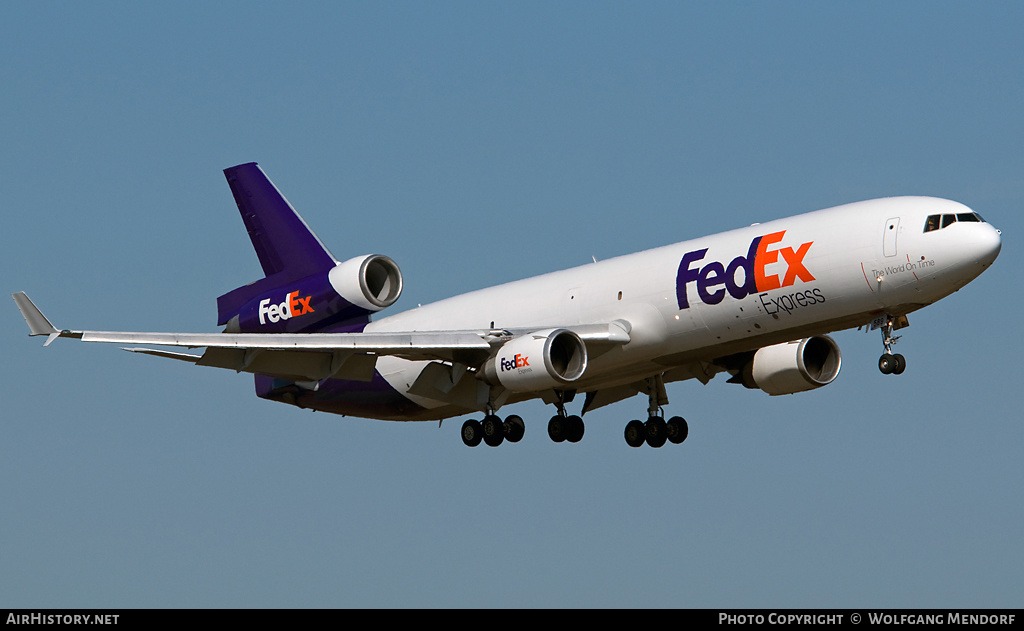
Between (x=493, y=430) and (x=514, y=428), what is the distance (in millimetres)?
949

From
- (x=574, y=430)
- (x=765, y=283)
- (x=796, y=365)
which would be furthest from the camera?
(x=574, y=430)

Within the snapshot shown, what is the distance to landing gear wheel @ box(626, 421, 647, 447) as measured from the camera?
44156 mm

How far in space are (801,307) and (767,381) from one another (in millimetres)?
6258

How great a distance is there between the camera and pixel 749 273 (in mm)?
36812

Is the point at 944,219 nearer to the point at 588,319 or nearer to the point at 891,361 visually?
the point at 891,361

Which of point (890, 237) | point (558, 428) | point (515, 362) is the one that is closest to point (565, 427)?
point (558, 428)

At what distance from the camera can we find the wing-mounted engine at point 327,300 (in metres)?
43.8

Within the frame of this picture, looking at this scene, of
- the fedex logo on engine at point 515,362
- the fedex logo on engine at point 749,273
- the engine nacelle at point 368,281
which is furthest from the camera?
the engine nacelle at point 368,281

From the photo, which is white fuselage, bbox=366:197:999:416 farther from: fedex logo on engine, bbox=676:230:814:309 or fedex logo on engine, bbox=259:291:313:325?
fedex logo on engine, bbox=259:291:313:325

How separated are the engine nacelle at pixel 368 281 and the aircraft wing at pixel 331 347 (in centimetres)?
309

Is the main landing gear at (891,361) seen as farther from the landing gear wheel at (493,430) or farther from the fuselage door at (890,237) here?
the landing gear wheel at (493,430)

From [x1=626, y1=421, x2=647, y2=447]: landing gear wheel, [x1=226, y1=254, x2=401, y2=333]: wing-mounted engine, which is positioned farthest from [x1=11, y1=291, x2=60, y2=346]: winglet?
[x1=626, y1=421, x2=647, y2=447]: landing gear wheel

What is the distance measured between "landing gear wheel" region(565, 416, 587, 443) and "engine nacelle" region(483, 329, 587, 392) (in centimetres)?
483

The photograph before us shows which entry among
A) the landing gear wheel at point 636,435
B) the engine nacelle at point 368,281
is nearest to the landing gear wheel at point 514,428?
the landing gear wheel at point 636,435
